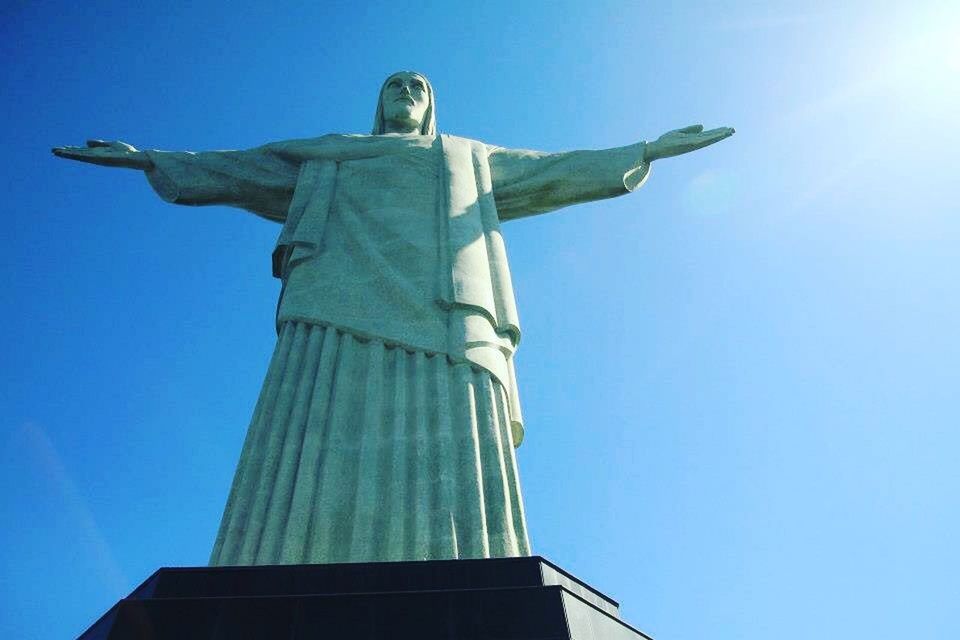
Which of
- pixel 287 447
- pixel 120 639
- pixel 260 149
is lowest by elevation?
pixel 120 639

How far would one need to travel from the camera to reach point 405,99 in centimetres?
979

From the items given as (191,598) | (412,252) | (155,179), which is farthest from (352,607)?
(155,179)

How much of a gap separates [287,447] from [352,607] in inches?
90.7

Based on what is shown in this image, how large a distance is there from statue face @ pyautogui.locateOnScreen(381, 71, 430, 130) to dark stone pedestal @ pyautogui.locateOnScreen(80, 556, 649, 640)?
6.46m

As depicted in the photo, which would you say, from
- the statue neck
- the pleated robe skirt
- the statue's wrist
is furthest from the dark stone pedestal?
the statue neck

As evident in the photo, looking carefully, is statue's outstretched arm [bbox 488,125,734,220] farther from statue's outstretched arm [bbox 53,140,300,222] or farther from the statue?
statue's outstretched arm [bbox 53,140,300,222]

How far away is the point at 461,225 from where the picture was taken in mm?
7723

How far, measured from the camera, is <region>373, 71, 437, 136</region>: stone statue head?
9.74 metres

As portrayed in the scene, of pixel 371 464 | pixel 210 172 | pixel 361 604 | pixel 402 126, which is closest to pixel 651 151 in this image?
pixel 402 126

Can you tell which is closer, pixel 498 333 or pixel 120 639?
pixel 120 639

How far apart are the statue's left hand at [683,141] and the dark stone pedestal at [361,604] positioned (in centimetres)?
555

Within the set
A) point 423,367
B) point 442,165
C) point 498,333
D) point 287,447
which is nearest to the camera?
point 287,447

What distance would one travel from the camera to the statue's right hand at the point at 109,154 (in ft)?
28.4

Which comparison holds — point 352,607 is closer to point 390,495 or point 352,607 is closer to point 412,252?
point 390,495
